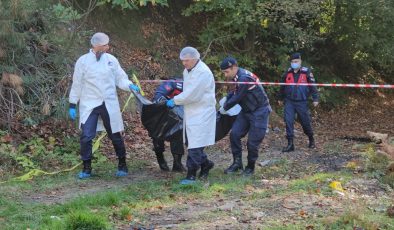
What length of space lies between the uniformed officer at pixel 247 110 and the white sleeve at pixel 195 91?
2.41 feet

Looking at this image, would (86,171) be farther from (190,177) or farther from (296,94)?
(296,94)

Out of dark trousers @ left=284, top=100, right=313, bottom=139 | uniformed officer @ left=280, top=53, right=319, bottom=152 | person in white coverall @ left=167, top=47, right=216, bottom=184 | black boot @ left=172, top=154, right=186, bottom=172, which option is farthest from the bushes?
dark trousers @ left=284, top=100, right=313, bottom=139

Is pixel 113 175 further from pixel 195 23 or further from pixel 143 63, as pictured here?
pixel 195 23

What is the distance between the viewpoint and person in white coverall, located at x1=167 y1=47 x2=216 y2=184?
711cm

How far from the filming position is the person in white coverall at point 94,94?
24.8 ft

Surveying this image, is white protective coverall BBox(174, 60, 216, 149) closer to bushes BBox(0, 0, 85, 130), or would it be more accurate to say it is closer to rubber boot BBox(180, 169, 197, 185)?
rubber boot BBox(180, 169, 197, 185)

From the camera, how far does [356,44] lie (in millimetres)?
14477

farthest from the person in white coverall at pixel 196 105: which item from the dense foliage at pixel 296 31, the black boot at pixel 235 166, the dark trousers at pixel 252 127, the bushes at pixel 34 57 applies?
the dense foliage at pixel 296 31

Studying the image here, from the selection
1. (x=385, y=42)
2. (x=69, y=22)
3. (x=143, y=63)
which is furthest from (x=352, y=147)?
(x=69, y=22)

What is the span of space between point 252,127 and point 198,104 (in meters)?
1.21

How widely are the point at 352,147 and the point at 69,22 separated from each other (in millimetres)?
5883

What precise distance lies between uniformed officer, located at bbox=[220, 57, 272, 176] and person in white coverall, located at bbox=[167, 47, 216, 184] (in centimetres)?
60

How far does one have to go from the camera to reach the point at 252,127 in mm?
8086

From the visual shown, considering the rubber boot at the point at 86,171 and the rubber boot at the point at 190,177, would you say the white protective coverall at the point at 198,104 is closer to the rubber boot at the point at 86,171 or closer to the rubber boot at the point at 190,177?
the rubber boot at the point at 190,177
